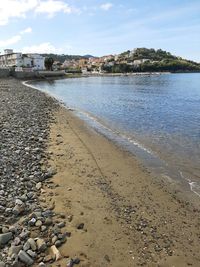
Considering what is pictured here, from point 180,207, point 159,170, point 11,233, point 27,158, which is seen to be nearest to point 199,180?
point 159,170

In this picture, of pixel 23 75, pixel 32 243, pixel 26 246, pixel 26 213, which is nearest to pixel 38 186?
pixel 26 213

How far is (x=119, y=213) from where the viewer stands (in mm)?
10406

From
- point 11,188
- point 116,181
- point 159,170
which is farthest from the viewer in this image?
point 159,170

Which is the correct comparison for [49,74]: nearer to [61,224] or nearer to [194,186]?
[194,186]

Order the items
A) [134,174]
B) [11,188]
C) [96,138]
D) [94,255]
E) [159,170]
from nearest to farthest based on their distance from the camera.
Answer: [94,255] < [11,188] < [134,174] < [159,170] < [96,138]

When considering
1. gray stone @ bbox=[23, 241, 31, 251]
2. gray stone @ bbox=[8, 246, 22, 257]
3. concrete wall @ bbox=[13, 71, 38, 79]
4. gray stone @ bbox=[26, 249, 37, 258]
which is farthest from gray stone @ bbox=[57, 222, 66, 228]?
concrete wall @ bbox=[13, 71, 38, 79]

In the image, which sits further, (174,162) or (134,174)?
(174,162)

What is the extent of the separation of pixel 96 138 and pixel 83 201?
39.5 feet

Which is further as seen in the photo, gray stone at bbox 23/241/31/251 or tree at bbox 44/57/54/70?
tree at bbox 44/57/54/70

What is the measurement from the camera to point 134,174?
14992mm

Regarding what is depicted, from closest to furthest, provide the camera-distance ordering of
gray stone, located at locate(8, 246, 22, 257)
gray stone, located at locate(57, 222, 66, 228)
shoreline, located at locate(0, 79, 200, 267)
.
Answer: gray stone, located at locate(8, 246, 22, 257) → shoreline, located at locate(0, 79, 200, 267) → gray stone, located at locate(57, 222, 66, 228)

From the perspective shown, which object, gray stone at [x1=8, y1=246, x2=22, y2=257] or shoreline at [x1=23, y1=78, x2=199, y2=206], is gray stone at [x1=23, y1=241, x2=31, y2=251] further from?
shoreline at [x1=23, y1=78, x2=199, y2=206]

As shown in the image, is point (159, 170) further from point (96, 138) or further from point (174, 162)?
point (96, 138)

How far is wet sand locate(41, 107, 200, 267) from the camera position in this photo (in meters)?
8.25
